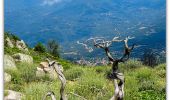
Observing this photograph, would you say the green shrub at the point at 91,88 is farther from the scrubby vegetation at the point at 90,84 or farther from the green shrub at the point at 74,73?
the green shrub at the point at 74,73

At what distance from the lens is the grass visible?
24.1 ft

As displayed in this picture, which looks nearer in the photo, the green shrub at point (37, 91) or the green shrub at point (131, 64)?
the green shrub at point (37, 91)

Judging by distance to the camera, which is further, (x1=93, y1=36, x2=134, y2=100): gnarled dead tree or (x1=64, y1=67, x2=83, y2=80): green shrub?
(x1=64, y1=67, x2=83, y2=80): green shrub

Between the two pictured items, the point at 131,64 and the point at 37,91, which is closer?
the point at 37,91

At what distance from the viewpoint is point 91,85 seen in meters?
8.26

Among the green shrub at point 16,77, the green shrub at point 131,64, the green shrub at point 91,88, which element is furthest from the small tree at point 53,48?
the green shrub at point 91,88

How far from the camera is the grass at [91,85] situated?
7332 mm

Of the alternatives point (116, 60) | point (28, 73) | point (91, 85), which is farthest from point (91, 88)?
point (116, 60)

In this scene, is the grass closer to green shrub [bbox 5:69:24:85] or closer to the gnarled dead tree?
green shrub [bbox 5:69:24:85]

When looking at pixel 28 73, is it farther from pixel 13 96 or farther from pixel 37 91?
pixel 13 96

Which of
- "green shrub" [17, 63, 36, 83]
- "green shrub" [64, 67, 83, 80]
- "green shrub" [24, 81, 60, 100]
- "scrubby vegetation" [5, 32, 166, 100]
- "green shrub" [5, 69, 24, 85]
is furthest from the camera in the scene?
"green shrub" [64, 67, 83, 80]

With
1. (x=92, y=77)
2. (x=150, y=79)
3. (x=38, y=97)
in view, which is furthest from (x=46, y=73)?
(x=38, y=97)

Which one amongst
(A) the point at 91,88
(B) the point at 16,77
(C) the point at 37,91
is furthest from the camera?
(B) the point at 16,77

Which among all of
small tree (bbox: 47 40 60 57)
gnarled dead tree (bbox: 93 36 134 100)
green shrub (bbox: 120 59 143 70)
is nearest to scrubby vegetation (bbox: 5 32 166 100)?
green shrub (bbox: 120 59 143 70)
